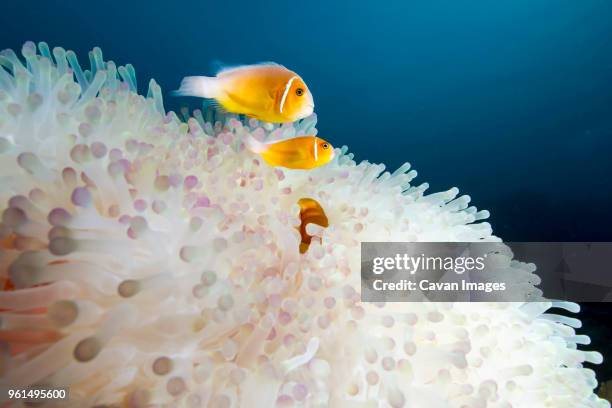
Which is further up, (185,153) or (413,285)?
(185,153)

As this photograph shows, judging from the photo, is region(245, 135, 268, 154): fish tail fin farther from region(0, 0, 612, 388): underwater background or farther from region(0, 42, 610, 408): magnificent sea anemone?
region(0, 0, 612, 388): underwater background

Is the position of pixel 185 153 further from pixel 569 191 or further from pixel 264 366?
pixel 569 191

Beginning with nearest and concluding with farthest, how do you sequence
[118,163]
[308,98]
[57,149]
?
[118,163] → [57,149] → [308,98]

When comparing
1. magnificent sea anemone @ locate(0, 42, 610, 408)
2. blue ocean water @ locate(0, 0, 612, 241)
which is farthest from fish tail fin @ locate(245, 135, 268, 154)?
blue ocean water @ locate(0, 0, 612, 241)

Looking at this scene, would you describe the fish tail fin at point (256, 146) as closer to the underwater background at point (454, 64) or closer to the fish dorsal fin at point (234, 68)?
the fish dorsal fin at point (234, 68)

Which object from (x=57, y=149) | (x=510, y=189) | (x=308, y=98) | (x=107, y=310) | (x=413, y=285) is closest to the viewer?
(x=107, y=310)

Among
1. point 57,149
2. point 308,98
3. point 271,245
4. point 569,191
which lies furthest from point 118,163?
point 569,191

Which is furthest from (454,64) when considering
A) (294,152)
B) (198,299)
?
(198,299)
